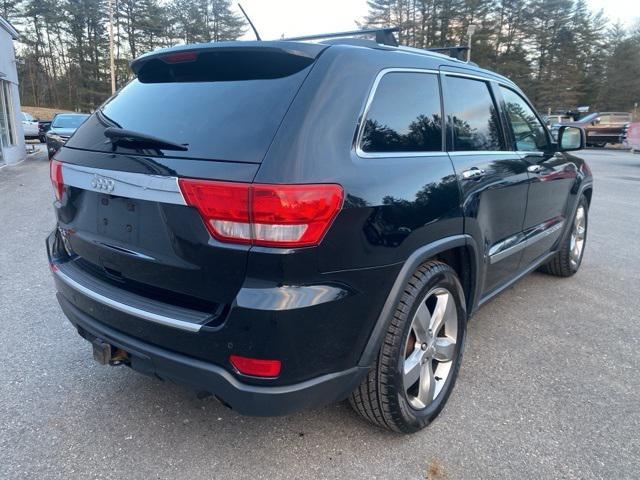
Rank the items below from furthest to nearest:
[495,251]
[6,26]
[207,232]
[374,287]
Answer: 1. [6,26]
2. [495,251]
3. [374,287]
4. [207,232]

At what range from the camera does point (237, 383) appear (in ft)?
6.17

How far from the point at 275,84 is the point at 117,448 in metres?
1.83

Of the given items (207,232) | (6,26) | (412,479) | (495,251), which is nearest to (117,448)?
(207,232)

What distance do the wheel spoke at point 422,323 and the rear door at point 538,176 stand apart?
4.95 feet

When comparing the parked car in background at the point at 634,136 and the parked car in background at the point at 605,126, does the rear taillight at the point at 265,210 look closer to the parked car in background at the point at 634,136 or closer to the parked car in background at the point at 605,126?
the parked car in background at the point at 634,136

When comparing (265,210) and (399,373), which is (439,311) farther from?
(265,210)

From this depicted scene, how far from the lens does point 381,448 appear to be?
237 centimetres

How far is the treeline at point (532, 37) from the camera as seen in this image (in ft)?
148

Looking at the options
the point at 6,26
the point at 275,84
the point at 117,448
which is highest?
the point at 6,26

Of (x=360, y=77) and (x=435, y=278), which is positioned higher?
(x=360, y=77)

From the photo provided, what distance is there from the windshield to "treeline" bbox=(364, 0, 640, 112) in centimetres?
3375

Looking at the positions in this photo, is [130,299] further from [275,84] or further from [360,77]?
[360,77]

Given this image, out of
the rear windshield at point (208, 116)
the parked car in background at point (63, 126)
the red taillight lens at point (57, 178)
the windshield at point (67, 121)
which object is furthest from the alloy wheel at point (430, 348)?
the windshield at point (67, 121)

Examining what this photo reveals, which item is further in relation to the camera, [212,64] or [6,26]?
[6,26]
